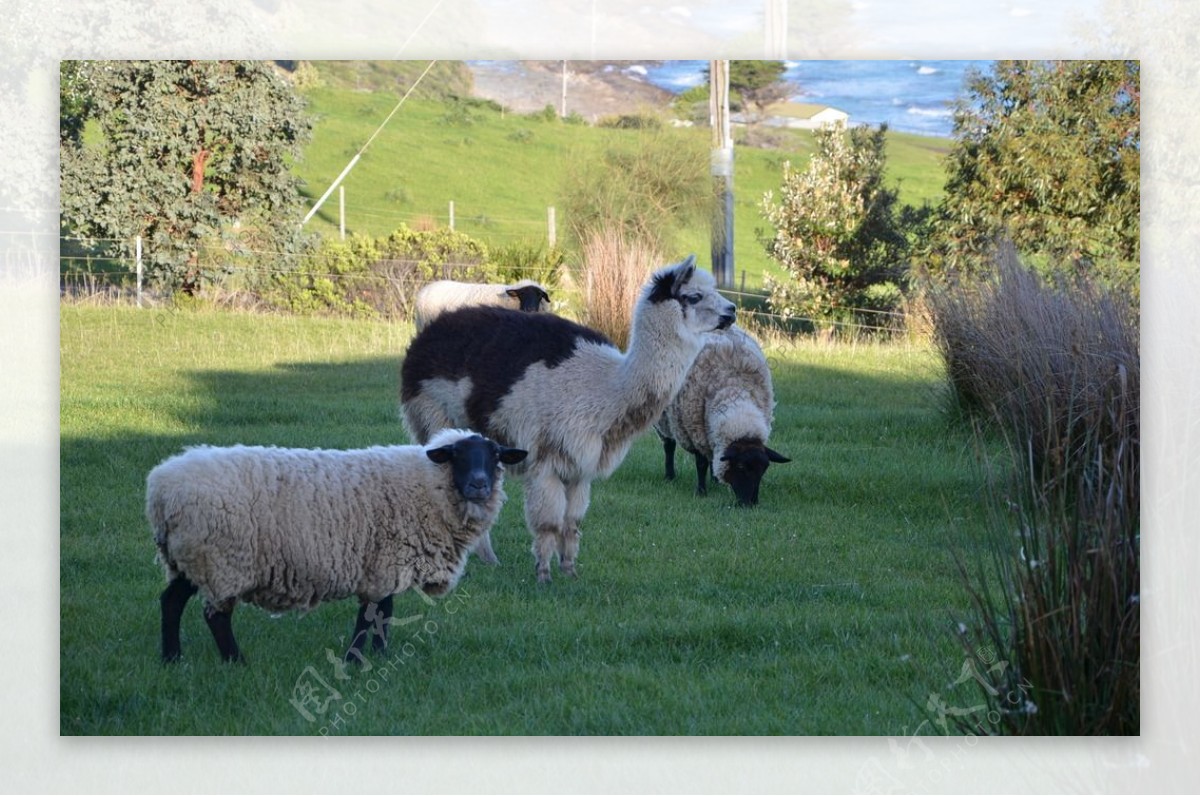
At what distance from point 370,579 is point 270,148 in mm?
2972

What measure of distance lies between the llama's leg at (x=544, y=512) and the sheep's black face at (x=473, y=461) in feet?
3.22

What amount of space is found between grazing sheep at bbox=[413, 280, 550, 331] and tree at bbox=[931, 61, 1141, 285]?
2594 mm

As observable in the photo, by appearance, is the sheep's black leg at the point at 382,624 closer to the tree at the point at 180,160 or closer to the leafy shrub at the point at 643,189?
the tree at the point at 180,160

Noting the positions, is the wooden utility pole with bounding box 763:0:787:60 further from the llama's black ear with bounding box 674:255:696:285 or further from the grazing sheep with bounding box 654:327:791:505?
the grazing sheep with bounding box 654:327:791:505

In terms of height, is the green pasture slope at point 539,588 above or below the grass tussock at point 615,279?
below

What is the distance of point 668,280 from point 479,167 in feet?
9.93

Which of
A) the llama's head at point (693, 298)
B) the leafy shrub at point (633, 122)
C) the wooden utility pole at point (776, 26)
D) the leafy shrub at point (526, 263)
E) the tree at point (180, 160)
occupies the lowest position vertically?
the llama's head at point (693, 298)

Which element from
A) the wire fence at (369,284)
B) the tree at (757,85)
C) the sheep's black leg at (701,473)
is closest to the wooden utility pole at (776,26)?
the tree at (757,85)

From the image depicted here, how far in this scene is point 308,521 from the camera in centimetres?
535

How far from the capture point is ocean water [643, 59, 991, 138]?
6.71 m

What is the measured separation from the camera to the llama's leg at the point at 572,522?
674cm

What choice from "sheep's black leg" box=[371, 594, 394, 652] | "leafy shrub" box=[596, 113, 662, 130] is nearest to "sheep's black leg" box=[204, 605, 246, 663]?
"sheep's black leg" box=[371, 594, 394, 652]

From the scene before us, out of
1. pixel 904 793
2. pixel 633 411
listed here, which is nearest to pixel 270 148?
pixel 633 411

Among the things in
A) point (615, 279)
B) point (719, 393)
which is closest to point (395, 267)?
point (615, 279)
